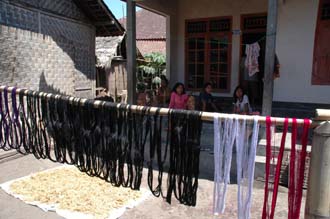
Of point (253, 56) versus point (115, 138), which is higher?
point (253, 56)

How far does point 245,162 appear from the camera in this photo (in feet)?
6.00

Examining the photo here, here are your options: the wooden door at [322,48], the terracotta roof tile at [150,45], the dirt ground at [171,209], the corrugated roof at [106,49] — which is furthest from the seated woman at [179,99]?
the terracotta roof tile at [150,45]

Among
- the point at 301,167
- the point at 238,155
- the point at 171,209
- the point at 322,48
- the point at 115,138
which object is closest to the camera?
the point at 301,167

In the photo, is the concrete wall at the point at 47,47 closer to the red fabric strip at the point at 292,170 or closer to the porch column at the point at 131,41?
the porch column at the point at 131,41

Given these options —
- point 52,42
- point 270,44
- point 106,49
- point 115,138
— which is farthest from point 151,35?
point 115,138

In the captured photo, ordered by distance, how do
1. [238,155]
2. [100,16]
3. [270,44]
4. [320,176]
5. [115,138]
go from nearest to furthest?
[320,176] → [238,155] → [115,138] → [270,44] → [100,16]

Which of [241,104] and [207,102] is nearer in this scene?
[241,104]

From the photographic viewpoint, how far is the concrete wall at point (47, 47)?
5.50m

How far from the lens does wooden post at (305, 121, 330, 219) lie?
1.52 metres

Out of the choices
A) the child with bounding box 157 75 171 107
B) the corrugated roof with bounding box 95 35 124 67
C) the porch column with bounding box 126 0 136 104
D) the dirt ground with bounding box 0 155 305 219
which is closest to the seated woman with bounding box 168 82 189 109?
the porch column with bounding box 126 0 136 104

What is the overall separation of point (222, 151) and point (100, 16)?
6.63 m

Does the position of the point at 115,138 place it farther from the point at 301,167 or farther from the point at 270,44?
the point at 270,44

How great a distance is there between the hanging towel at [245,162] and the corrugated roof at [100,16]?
246 inches

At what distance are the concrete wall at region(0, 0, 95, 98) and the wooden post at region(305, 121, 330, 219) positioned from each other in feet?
17.5
